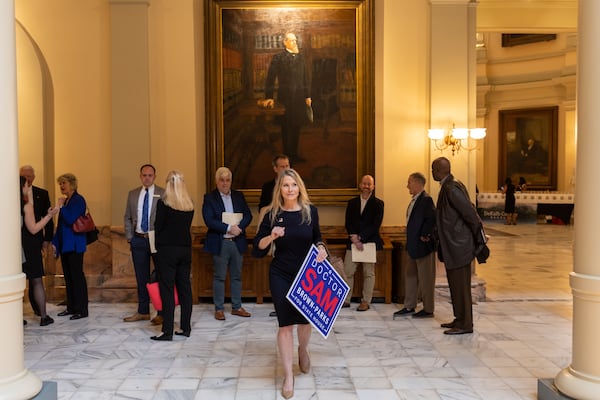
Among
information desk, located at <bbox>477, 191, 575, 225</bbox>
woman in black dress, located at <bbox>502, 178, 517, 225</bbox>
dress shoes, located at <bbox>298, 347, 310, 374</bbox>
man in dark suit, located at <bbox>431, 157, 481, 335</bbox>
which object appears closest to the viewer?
dress shoes, located at <bbox>298, 347, 310, 374</bbox>

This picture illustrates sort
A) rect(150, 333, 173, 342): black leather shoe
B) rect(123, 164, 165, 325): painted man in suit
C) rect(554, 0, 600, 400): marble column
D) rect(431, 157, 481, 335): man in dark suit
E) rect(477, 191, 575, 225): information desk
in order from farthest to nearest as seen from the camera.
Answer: rect(477, 191, 575, 225): information desk, rect(123, 164, 165, 325): painted man in suit, rect(431, 157, 481, 335): man in dark suit, rect(150, 333, 173, 342): black leather shoe, rect(554, 0, 600, 400): marble column

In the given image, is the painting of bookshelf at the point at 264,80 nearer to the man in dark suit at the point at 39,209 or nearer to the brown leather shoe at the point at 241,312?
the brown leather shoe at the point at 241,312

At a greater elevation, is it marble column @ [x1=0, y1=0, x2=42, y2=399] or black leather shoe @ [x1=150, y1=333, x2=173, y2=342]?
marble column @ [x1=0, y1=0, x2=42, y2=399]

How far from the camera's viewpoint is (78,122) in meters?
8.82

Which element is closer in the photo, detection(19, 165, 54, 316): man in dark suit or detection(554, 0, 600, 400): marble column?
detection(554, 0, 600, 400): marble column

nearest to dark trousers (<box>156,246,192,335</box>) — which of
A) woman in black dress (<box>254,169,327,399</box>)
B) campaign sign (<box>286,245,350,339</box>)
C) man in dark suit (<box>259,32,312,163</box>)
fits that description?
woman in black dress (<box>254,169,327,399</box>)

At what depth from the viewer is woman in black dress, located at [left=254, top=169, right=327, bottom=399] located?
190 inches

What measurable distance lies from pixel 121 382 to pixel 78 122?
4811mm

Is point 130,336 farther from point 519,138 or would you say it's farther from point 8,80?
point 519,138

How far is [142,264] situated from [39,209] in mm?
1417

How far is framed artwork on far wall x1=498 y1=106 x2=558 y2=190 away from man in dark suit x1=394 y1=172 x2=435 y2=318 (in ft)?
59.2

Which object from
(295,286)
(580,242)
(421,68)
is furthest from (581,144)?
(421,68)

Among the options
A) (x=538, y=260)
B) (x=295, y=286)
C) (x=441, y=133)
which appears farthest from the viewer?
(x=538, y=260)

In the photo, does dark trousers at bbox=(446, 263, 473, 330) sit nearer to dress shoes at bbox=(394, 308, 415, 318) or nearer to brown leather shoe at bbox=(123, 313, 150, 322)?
dress shoes at bbox=(394, 308, 415, 318)
